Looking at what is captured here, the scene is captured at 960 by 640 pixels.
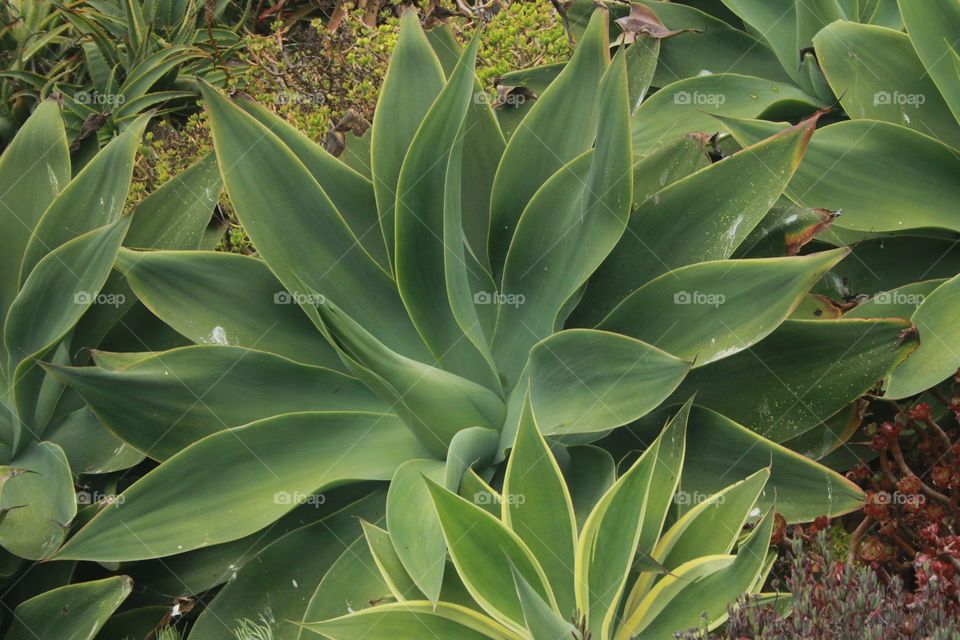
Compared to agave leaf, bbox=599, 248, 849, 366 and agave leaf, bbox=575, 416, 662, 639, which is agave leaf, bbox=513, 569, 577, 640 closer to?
agave leaf, bbox=575, 416, 662, 639

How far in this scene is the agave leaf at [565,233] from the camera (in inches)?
81.5

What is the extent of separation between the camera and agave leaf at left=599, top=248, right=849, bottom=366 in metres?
1.92

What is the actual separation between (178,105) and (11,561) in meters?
2.67

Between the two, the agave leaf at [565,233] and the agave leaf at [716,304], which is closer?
the agave leaf at [716,304]

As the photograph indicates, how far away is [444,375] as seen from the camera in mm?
2055

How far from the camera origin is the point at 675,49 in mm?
2994

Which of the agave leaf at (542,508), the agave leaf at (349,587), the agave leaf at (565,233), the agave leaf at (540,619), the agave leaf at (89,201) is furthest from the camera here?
the agave leaf at (89,201)

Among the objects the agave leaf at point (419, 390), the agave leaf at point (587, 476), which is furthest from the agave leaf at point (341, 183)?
the agave leaf at point (587, 476)

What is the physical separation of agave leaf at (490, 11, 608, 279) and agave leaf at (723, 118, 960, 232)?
52 centimetres

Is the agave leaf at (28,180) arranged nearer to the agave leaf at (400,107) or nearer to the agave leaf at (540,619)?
the agave leaf at (400,107)

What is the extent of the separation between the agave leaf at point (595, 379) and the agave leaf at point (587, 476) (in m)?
0.10

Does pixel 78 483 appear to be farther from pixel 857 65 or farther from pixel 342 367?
pixel 857 65

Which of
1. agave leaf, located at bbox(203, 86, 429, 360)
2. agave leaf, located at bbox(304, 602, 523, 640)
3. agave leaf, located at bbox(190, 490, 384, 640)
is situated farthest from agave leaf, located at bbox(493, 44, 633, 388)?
agave leaf, located at bbox(304, 602, 523, 640)

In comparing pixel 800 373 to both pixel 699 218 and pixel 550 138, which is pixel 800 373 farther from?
pixel 550 138
